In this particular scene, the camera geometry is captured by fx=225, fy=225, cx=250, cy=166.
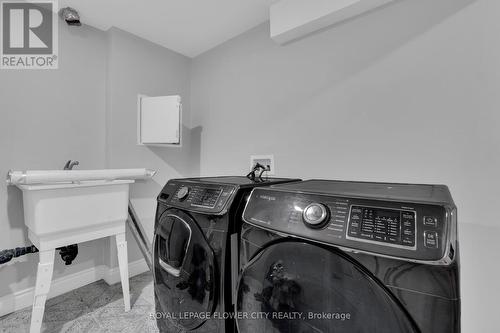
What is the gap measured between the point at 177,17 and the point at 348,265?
2.00 meters

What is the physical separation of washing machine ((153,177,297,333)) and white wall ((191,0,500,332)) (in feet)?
2.38

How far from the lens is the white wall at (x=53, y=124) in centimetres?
151

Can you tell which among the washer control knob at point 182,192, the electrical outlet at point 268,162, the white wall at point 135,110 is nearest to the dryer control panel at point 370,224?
the washer control knob at point 182,192

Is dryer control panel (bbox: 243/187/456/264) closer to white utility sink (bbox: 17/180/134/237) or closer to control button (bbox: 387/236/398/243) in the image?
control button (bbox: 387/236/398/243)

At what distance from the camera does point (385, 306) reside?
0.53 meters

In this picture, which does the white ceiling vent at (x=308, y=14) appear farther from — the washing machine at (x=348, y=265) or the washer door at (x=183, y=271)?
the washer door at (x=183, y=271)

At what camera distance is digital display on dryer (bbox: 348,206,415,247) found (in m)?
0.53

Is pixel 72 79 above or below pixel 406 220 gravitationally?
above

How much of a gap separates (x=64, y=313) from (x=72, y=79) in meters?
1.70

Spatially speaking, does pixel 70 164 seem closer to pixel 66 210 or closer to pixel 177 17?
pixel 66 210

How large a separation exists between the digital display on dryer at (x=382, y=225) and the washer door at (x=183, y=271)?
22.3 inches

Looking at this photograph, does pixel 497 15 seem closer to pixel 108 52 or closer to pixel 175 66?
pixel 175 66

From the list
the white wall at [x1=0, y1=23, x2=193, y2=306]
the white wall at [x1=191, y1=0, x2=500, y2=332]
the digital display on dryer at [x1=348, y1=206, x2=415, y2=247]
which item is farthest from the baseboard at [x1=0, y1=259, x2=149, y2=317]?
the digital display on dryer at [x1=348, y1=206, x2=415, y2=247]

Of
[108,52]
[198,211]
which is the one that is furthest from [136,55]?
[198,211]
